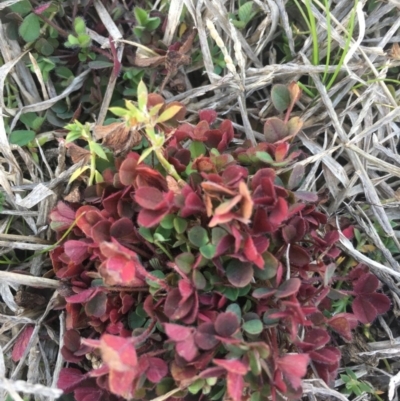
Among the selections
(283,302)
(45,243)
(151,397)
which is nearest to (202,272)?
(283,302)

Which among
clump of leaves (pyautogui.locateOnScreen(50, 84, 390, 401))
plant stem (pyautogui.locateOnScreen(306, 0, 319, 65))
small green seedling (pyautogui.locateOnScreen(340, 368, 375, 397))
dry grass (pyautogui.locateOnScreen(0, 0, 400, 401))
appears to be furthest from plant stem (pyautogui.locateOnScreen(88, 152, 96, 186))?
small green seedling (pyautogui.locateOnScreen(340, 368, 375, 397))

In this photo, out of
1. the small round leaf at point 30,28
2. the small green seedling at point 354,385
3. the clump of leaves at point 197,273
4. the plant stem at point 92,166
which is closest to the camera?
the clump of leaves at point 197,273

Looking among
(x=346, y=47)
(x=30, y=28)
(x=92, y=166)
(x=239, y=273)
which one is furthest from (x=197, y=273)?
(x=30, y=28)

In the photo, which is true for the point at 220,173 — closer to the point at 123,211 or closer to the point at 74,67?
the point at 123,211

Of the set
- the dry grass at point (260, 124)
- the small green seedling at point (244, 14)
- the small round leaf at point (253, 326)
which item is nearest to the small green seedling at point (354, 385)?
the dry grass at point (260, 124)

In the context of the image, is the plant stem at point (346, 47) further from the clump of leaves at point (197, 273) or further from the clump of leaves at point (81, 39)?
the clump of leaves at point (81, 39)

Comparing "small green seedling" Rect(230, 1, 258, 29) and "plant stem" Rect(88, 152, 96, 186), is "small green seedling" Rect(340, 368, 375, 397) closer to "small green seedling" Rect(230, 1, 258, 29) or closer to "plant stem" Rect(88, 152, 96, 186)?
"plant stem" Rect(88, 152, 96, 186)

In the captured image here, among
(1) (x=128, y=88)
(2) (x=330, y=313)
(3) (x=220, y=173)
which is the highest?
(1) (x=128, y=88)
